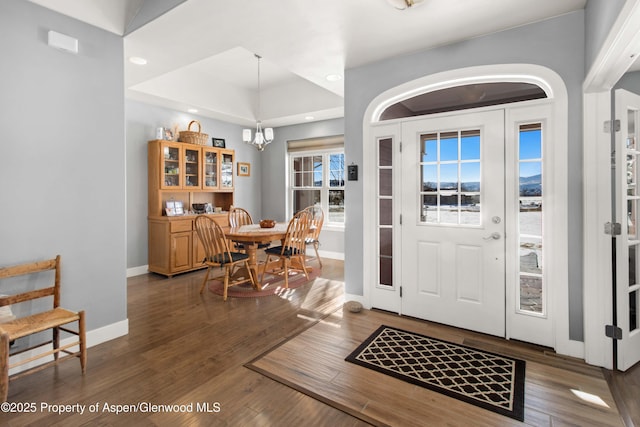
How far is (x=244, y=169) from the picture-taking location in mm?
6754

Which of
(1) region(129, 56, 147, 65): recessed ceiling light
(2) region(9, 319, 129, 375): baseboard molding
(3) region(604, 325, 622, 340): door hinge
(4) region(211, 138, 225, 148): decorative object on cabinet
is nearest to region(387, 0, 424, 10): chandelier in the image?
(1) region(129, 56, 147, 65): recessed ceiling light

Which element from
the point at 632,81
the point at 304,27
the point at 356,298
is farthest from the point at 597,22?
the point at 356,298

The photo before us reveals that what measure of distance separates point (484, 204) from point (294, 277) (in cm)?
285

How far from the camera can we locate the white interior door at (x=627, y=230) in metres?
2.25

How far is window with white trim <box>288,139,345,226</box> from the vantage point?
6.25 metres

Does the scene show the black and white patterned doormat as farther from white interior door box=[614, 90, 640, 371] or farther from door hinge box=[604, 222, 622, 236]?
door hinge box=[604, 222, 622, 236]

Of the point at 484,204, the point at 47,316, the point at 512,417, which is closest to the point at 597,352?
the point at 512,417

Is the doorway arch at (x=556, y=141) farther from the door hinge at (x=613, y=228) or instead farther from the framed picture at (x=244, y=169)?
the framed picture at (x=244, y=169)

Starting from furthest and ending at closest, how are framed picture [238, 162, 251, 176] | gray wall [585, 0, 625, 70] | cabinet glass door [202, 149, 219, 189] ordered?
framed picture [238, 162, 251, 176] → cabinet glass door [202, 149, 219, 189] → gray wall [585, 0, 625, 70]

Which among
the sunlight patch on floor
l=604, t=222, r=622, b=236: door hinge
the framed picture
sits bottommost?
the sunlight patch on floor

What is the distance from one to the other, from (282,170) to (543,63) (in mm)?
4975

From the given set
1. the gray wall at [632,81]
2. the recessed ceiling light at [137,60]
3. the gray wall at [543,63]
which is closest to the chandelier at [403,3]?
the gray wall at [543,63]

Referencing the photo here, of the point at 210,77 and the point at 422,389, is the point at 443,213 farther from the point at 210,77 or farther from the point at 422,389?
the point at 210,77

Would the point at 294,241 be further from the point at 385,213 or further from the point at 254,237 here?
the point at 385,213
